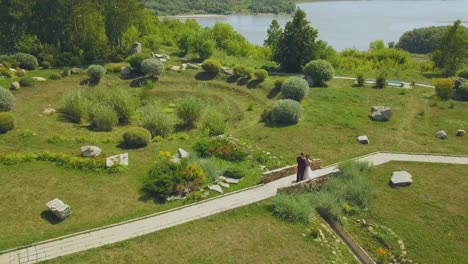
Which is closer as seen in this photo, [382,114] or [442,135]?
[442,135]

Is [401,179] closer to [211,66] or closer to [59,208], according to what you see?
[59,208]

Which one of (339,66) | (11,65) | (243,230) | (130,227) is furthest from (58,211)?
(339,66)

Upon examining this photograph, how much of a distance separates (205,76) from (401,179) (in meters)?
21.8

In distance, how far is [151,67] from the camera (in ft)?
111

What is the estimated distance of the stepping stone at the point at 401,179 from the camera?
18625mm

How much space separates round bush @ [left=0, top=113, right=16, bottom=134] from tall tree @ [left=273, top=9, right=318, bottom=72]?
25.9 m

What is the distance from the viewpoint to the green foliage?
1587 cm

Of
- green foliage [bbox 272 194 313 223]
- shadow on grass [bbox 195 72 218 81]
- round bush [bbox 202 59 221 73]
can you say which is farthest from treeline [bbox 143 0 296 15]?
green foliage [bbox 272 194 313 223]

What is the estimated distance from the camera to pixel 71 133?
23094 millimetres

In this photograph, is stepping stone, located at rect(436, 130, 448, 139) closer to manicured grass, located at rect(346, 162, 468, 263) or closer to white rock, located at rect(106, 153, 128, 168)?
manicured grass, located at rect(346, 162, 468, 263)

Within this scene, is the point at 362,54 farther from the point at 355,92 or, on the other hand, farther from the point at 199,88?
the point at 199,88

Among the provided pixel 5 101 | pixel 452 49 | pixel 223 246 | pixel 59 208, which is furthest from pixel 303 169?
pixel 452 49

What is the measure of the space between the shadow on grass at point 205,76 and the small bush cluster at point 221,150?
14.8 meters

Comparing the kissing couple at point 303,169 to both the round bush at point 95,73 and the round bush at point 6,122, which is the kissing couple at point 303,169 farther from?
the round bush at point 95,73
